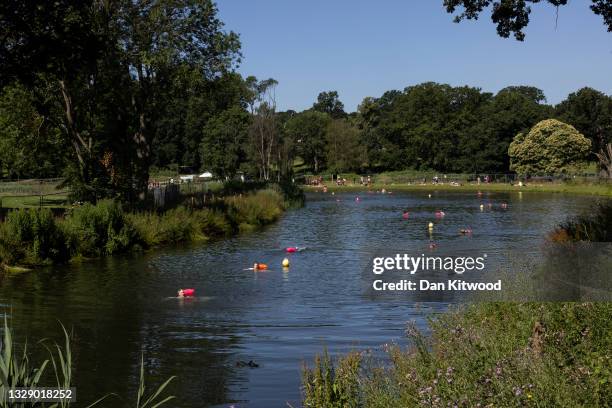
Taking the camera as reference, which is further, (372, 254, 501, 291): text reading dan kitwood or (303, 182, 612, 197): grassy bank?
(303, 182, 612, 197): grassy bank

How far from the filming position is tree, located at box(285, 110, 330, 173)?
497ft

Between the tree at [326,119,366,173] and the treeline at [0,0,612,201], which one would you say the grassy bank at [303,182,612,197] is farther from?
the treeline at [0,0,612,201]

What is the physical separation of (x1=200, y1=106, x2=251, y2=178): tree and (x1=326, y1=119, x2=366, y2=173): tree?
19881 millimetres

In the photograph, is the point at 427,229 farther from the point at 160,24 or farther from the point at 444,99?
the point at 444,99

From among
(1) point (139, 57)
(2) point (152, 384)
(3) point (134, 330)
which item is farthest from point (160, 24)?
(2) point (152, 384)

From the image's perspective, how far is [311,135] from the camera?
153000mm

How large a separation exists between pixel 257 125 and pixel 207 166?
24.3 meters

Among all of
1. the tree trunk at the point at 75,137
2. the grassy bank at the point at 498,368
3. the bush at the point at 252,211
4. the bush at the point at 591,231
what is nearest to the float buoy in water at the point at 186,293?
the bush at the point at 591,231

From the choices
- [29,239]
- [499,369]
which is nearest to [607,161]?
[29,239]

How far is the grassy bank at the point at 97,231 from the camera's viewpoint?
1102 inches

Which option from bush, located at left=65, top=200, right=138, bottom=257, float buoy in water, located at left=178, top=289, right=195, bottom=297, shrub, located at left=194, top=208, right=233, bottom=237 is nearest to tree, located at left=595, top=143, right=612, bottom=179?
shrub, located at left=194, top=208, right=233, bottom=237

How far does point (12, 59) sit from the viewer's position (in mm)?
25141

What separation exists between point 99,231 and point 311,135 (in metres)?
122

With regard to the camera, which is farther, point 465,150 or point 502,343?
point 465,150
